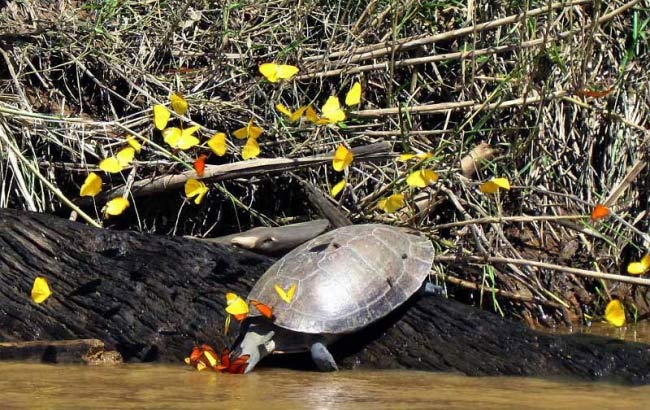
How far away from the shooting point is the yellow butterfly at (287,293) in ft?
13.6

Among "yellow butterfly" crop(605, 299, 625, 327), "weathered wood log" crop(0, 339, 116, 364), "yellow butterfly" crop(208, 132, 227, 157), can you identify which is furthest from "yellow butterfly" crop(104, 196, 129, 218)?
"yellow butterfly" crop(605, 299, 625, 327)

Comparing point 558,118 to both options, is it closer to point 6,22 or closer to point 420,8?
point 420,8

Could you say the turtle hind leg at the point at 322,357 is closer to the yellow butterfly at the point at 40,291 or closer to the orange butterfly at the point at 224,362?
the orange butterfly at the point at 224,362

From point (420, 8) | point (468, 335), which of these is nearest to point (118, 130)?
point (420, 8)

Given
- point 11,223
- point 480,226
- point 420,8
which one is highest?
point 420,8

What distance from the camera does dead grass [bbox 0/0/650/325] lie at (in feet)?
17.9

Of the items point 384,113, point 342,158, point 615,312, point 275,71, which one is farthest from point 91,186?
point 615,312

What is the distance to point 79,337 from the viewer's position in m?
4.48

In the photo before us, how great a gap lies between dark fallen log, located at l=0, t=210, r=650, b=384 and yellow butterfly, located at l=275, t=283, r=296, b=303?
338mm

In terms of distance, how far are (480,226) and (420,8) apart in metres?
1.33

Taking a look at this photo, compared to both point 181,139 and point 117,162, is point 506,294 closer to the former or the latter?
point 181,139

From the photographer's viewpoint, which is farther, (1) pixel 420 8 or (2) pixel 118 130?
(1) pixel 420 8

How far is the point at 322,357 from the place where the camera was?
4.20 m

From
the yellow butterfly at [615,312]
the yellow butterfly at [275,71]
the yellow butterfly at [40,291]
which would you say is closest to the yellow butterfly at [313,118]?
the yellow butterfly at [275,71]
